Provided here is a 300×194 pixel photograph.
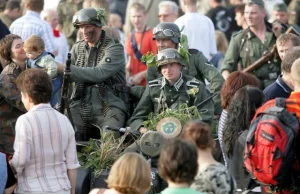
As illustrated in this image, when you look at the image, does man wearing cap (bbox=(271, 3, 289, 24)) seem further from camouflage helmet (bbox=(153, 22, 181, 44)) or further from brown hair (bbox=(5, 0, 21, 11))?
camouflage helmet (bbox=(153, 22, 181, 44))

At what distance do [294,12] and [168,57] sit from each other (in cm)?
768

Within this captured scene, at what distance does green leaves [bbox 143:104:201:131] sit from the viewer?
37.6 feet

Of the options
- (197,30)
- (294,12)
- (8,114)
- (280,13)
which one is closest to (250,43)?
(197,30)

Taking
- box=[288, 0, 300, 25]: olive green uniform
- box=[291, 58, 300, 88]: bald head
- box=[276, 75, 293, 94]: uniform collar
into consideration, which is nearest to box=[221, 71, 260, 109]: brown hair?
box=[276, 75, 293, 94]: uniform collar

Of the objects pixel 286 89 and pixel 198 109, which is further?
pixel 198 109

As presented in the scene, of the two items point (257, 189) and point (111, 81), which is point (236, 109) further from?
point (111, 81)

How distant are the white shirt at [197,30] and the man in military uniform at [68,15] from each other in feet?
9.07

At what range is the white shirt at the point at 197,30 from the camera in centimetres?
1603

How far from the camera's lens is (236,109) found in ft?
33.3

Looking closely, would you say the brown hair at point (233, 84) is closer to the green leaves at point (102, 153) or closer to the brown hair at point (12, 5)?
the green leaves at point (102, 153)

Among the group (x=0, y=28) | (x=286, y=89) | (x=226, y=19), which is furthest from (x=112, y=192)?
(x=226, y=19)

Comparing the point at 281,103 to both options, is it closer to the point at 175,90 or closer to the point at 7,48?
the point at 175,90

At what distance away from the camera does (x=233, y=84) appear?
10.9 metres

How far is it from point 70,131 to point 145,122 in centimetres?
182
